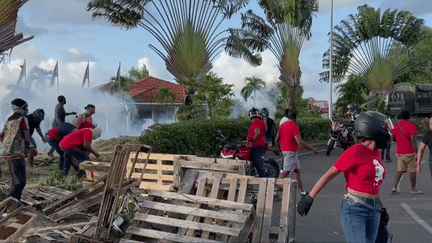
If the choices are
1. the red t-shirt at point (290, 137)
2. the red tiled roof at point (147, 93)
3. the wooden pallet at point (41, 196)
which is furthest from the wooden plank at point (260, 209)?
the red tiled roof at point (147, 93)

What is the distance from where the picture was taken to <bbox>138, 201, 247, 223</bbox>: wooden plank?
5.72 m

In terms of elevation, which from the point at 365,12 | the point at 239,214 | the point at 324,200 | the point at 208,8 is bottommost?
the point at 324,200

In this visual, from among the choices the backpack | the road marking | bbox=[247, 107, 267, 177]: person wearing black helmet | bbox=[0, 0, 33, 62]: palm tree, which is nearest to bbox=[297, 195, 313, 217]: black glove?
the road marking

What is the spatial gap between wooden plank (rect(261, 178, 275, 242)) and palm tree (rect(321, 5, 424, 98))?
3233 centimetres

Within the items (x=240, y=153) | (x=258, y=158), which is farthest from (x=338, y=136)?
(x=240, y=153)

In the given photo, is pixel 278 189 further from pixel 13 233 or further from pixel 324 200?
pixel 324 200

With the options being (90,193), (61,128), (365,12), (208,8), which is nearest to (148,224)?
(90,193)

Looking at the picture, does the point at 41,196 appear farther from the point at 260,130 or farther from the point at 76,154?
the point at 260,130

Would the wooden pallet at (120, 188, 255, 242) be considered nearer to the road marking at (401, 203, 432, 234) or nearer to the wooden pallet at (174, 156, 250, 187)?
the wooden pallet at (174, 156, 250, 187)

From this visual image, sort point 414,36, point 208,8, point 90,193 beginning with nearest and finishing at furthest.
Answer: point 90,193, point 208,8, point 414,36

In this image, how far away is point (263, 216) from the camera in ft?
19.8

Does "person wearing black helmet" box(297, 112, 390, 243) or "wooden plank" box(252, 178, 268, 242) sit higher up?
Result: "person wearing black helmet" box(297, 112, 390, 243)

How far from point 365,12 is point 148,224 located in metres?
34.6

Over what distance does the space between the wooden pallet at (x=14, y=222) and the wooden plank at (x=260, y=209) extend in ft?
8.12
